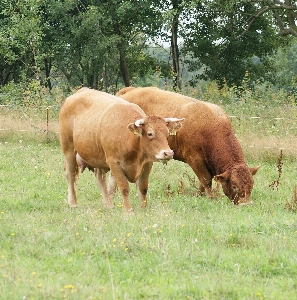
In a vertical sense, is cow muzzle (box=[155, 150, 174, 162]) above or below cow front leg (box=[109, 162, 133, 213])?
above

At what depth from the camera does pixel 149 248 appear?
7109 mm

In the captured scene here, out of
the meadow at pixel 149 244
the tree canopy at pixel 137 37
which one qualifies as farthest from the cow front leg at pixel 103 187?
the tree canopy at pixel 137 37

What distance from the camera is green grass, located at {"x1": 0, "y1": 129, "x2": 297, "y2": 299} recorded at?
5922mm

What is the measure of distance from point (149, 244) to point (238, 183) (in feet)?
12.6

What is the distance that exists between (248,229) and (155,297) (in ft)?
9.35

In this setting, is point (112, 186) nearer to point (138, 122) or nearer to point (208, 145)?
point (208, 145)

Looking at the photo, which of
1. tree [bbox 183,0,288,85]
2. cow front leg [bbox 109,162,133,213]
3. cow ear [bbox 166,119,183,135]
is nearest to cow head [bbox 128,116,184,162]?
cow ear [bbox 166,119,183,135]

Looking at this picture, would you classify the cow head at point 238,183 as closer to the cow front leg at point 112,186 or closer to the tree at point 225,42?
the cow front leg at point 112,186

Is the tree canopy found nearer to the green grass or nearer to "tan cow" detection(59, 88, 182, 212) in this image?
"tan cow" detection(59, 88, 182, 212)

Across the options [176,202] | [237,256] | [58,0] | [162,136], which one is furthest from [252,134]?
[58,0]

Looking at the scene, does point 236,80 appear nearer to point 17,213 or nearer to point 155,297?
point 17,213

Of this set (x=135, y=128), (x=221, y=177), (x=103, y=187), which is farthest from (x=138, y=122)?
(x=221, y=177)

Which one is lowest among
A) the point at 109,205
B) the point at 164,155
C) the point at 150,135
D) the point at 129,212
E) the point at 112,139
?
the point at 109,205

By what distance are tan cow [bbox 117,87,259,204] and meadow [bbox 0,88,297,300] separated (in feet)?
1.09
